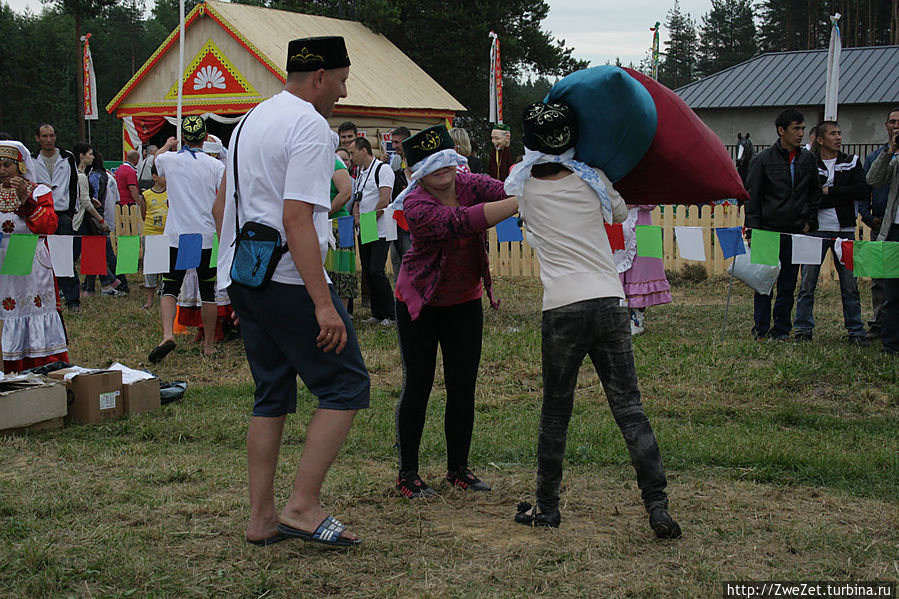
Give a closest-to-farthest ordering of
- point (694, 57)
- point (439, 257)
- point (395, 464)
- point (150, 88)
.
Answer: point (439, 257)
point (395, 464)
point (150, 88)
point (694, 57)

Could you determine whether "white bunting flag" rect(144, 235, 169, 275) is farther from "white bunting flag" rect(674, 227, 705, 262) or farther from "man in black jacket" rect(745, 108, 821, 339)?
"man in black jacket" rect(745, 108, 821, 339)

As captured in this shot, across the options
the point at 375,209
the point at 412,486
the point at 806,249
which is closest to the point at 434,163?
the point at 412,486

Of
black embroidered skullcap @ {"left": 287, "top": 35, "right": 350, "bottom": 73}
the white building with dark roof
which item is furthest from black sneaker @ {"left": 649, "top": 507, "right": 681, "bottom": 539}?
the white building with dark roof

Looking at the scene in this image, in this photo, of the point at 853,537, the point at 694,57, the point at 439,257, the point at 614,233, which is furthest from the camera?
the point at 694,57

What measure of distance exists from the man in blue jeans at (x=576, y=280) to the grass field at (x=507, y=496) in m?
0.46

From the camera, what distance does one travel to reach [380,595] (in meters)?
3.42

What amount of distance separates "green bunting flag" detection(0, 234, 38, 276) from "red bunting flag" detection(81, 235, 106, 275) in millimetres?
2080

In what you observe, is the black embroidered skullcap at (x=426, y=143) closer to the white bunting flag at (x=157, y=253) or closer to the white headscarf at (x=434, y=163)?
the white headscarf at (x=434, y=163)

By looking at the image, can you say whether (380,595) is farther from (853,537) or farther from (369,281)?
(369,281)

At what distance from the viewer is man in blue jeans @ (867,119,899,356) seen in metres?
8.05

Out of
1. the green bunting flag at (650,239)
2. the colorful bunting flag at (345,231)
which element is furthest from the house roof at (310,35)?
the green bunting flag at (650,239)

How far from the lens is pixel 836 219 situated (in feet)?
29.2

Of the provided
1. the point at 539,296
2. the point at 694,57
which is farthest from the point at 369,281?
the point at 694,57

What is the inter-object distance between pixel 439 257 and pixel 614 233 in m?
3.81
